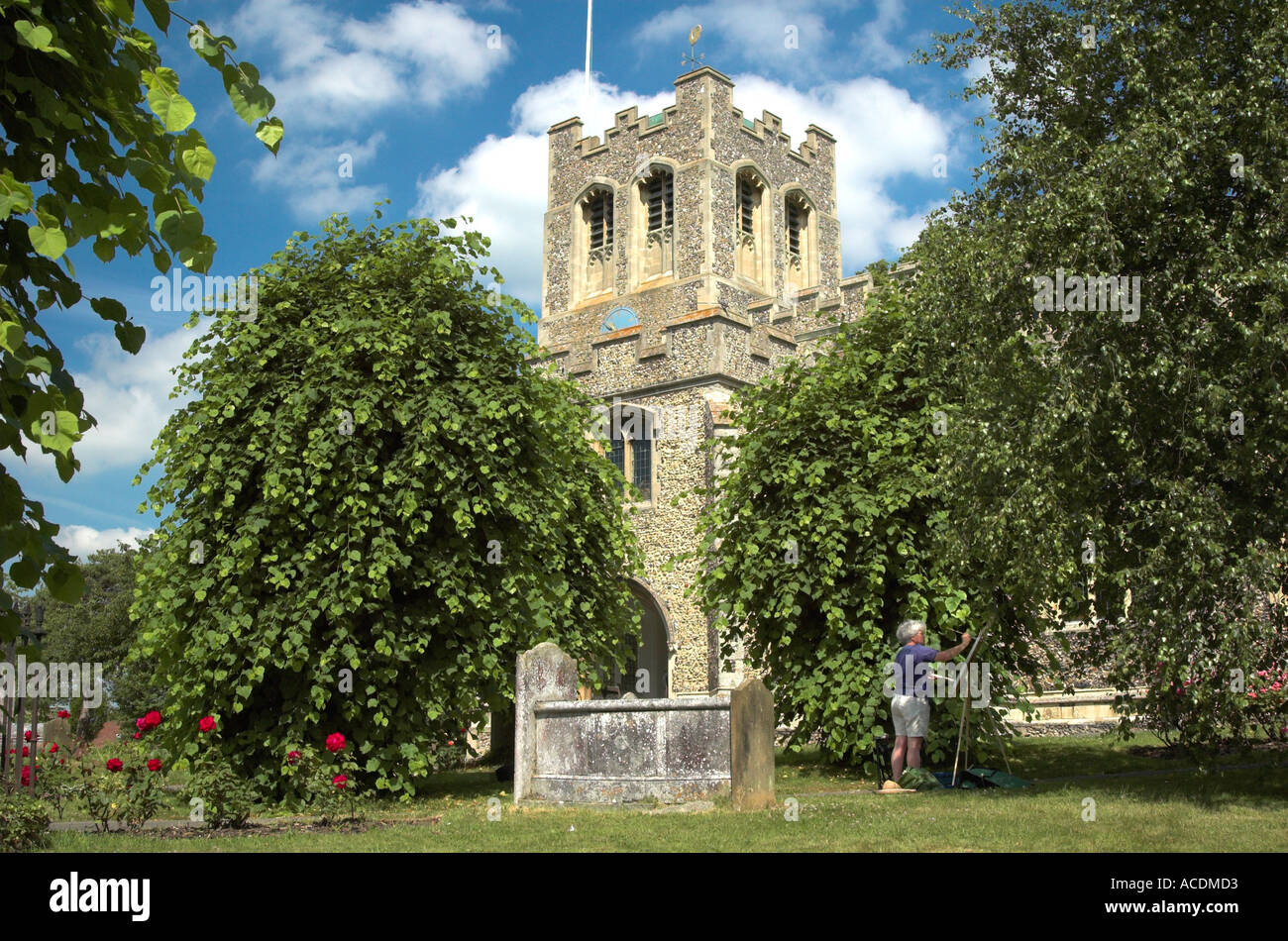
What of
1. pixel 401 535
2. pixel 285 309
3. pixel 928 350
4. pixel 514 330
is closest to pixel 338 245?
pixel 285 309

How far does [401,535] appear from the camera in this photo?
12.3m

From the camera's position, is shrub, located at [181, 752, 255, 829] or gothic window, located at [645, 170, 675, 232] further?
gothic window, located at [645, 170, 675, 232]

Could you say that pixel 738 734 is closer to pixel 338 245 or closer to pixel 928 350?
pixel 928 350

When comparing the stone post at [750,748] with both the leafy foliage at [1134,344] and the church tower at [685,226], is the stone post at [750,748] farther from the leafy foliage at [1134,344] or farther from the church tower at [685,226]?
the church tower at [685,226]

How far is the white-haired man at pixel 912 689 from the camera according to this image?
11023 millimetres

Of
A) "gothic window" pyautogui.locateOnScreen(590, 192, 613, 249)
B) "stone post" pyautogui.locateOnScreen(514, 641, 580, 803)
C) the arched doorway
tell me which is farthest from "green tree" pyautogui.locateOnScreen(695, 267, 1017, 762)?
"gothic window" pyautogui.locateOnScreen(590, 192, 613, 249)

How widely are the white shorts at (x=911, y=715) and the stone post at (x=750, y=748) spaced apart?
1881 mm

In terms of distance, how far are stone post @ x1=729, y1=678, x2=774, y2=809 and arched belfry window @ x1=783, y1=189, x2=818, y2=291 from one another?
3299cm

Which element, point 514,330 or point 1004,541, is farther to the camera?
point 514,330

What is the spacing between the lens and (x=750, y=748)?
31.9ft

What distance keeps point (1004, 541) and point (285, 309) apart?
8.97 metres

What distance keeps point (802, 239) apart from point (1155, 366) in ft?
113

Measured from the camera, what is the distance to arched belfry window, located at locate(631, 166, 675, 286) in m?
38.8

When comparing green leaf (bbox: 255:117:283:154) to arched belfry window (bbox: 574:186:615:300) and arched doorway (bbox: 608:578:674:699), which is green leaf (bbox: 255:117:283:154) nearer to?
arched doorway (bbox: 608:578:674:699)
